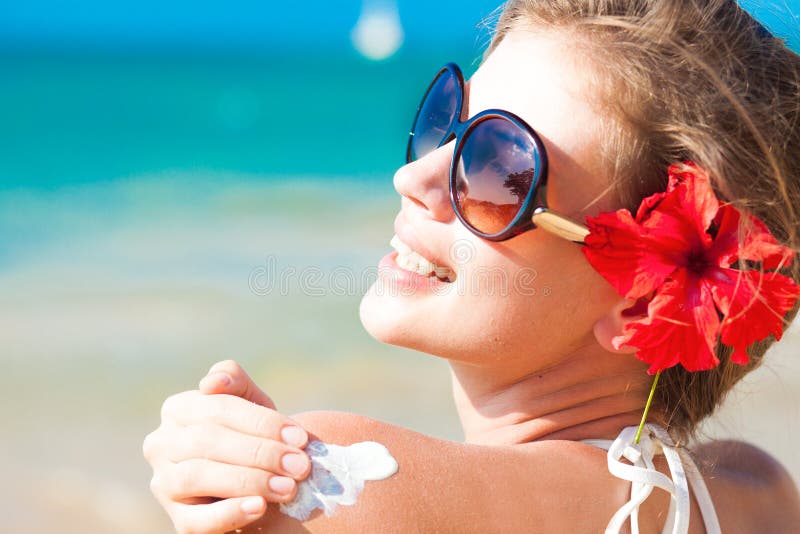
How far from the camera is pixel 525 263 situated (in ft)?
7.34

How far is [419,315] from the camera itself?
2326 mm

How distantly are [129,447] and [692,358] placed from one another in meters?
4.66

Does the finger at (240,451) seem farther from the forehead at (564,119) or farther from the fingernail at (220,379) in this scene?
the forehead at (564,119)

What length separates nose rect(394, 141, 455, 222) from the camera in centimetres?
235

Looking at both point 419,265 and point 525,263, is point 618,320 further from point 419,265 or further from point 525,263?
point 419,265

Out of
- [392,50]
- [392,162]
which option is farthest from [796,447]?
[392,50]

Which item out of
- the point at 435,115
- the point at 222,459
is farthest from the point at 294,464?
the point at 435,115

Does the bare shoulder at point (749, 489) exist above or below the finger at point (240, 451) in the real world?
below

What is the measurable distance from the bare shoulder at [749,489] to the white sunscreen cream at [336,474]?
46.0 inches

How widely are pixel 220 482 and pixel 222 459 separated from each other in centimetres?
5

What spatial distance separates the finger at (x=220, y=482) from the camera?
1759mm

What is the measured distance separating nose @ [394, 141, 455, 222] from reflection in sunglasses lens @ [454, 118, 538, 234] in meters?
0.06

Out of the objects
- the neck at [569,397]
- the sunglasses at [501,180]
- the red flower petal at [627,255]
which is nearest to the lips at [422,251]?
the sunglasses at [501,180]

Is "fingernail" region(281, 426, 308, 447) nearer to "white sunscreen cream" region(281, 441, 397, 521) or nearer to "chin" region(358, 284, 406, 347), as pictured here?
"white sunscreen cream" region(281, 441, 397, 521)
